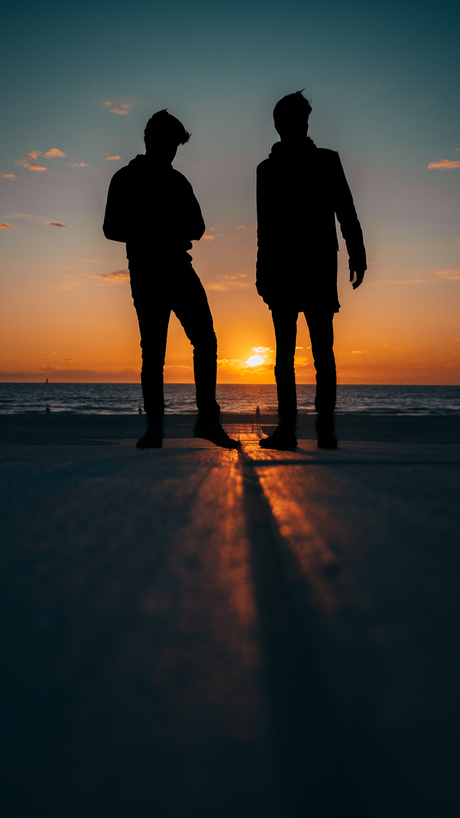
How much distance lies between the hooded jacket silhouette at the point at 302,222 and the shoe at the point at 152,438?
3.04 feet

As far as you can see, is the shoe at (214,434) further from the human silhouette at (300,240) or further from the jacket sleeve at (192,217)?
the jacket sleeve at (192,217)

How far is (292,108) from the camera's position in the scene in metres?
2.48

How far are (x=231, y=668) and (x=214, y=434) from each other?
201cm

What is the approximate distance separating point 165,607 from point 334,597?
0.13 metres

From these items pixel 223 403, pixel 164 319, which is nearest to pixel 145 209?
pixel 164 319

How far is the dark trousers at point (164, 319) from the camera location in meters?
2.33

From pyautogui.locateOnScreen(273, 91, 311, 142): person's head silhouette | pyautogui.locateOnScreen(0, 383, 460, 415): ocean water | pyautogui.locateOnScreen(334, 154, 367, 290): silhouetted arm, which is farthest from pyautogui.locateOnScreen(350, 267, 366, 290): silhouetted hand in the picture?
pyautogui.locateOnScreen(0, 383, 460, 415): ocean water

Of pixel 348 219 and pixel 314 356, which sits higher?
pixel 348 219

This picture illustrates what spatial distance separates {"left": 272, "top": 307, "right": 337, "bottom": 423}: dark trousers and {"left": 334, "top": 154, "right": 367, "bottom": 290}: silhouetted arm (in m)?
0.30

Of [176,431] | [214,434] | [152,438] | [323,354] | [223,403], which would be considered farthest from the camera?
[223,403]

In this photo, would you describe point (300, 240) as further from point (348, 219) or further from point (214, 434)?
point (214, 434)

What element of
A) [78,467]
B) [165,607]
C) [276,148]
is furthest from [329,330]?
[165,607]

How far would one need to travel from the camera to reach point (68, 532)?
1.84ft

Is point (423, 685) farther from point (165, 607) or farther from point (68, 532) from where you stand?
point (68, 532)
